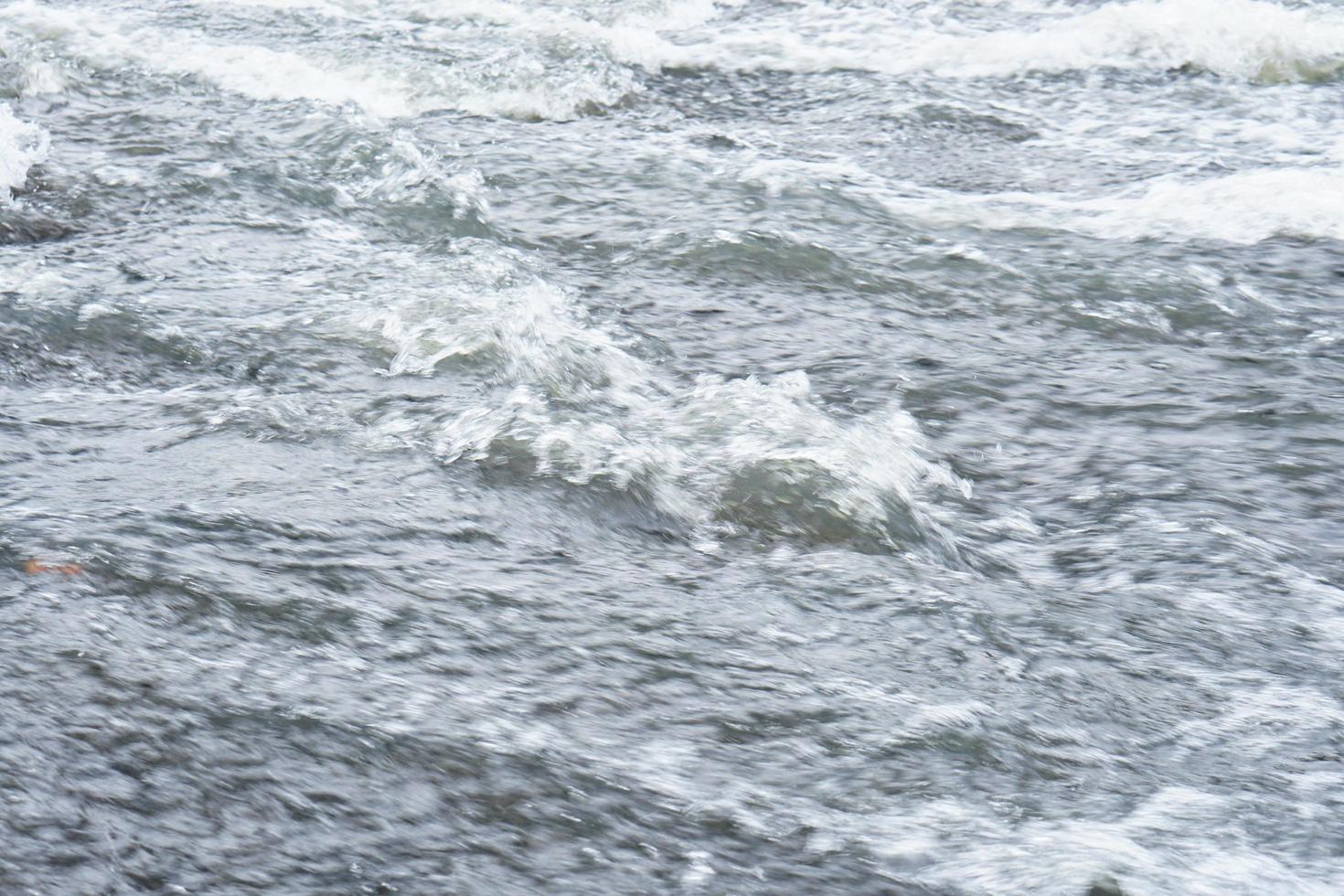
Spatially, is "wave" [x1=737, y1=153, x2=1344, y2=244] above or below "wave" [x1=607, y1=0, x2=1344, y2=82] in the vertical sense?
below

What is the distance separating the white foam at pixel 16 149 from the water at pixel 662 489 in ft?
0.15

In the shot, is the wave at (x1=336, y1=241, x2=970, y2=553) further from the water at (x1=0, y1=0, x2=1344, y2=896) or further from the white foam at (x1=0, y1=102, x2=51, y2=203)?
the white foam at (x1=0, y1=102, x2=51, y2=203)

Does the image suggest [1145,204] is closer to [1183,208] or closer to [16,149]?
[1183,208]

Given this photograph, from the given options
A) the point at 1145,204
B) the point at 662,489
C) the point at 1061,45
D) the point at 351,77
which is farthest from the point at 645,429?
the point at 1061,45

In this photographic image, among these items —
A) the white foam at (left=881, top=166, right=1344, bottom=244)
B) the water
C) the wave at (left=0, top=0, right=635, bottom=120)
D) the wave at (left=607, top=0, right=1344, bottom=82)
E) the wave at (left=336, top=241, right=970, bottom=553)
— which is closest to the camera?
the water

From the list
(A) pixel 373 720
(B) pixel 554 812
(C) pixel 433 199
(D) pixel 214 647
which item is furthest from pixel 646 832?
(C) pixel 433 199

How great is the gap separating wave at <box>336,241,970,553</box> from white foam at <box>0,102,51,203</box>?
1.65 meters

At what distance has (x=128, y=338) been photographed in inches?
139

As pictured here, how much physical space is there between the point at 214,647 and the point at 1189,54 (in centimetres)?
576

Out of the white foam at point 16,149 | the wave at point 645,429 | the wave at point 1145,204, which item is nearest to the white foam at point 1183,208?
the wave at point 1145,204

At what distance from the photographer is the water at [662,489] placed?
75.2 inches

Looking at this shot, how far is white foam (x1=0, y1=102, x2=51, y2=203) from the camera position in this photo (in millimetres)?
4602

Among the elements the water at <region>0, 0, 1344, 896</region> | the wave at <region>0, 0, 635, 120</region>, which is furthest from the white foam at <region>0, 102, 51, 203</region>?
the wave at <region>0, 0, 635, 120</region>

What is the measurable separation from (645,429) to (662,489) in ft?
1.10
